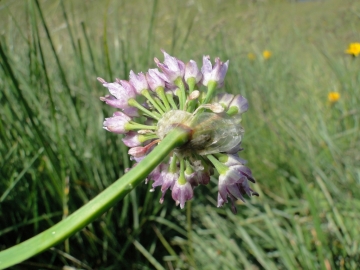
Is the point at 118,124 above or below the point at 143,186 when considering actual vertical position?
above

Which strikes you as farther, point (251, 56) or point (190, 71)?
point (251, 56)

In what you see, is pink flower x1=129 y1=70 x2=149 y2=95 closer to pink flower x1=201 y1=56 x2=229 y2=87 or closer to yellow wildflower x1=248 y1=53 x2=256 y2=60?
pink flower x1=201 y1=56 x2=229 y2=87

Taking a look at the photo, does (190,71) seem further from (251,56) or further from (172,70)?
(251,56)

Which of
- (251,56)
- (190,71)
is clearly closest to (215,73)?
(190,71)

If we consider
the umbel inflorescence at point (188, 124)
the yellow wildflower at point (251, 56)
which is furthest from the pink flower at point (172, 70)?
the yellow wildflower at point (251, 56)

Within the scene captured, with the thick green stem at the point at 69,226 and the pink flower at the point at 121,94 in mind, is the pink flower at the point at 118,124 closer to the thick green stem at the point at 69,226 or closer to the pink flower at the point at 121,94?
the pink flower at the point at 121,94

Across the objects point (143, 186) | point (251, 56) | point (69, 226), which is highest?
point (69, 226)

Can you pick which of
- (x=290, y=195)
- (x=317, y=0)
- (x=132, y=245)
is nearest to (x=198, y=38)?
(x=290, y=195)

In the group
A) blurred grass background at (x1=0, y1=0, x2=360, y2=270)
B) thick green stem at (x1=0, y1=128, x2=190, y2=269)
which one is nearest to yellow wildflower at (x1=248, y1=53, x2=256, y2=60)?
blurred grass background at (x1=0, y1=0, x2=360, y2=270)
